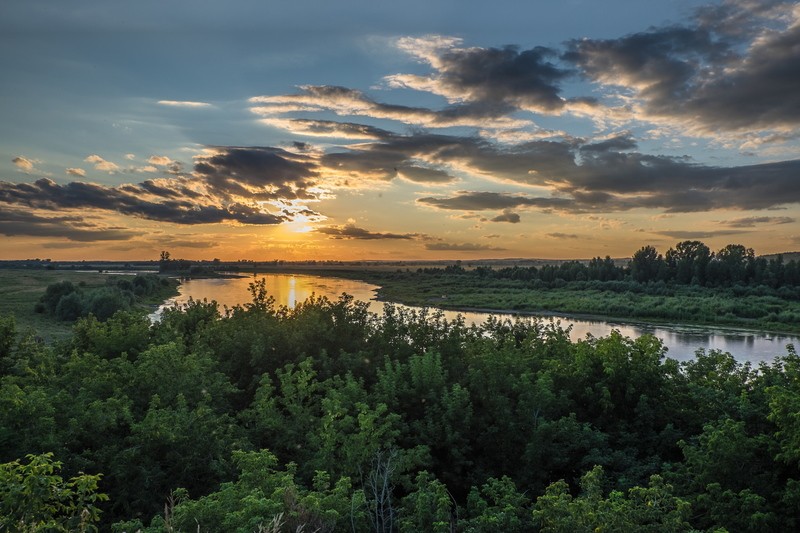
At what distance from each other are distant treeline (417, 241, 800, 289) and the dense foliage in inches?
4259

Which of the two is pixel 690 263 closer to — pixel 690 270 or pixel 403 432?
pixel 690 270

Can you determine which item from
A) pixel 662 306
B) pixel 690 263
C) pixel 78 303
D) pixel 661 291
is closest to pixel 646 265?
pixel 690 263

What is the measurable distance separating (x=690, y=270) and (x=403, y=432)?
123723 millimetres

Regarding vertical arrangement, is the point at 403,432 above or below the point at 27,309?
above

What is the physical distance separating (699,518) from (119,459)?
36.5 ft

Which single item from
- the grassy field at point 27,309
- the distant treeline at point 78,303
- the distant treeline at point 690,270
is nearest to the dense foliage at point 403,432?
the grassy field at point 27,309

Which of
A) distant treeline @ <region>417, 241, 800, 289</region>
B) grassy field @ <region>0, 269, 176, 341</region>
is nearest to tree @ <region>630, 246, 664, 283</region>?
distant treeline @ <region>417, 241, 800, 289</region>

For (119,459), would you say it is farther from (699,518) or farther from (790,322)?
(790,322)

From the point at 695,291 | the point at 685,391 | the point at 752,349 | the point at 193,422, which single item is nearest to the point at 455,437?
the point at 193,422

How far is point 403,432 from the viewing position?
42.4ft

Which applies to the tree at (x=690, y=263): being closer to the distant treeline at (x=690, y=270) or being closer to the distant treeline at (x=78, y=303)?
the distant treeline at (x=690, y=270)

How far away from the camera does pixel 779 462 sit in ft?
33.5

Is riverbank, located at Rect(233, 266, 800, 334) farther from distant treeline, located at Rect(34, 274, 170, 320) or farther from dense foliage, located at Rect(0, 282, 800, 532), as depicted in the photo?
dense foliage, located at Rect(0, 282, 800, 532)

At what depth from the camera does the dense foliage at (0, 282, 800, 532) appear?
8.27 m
